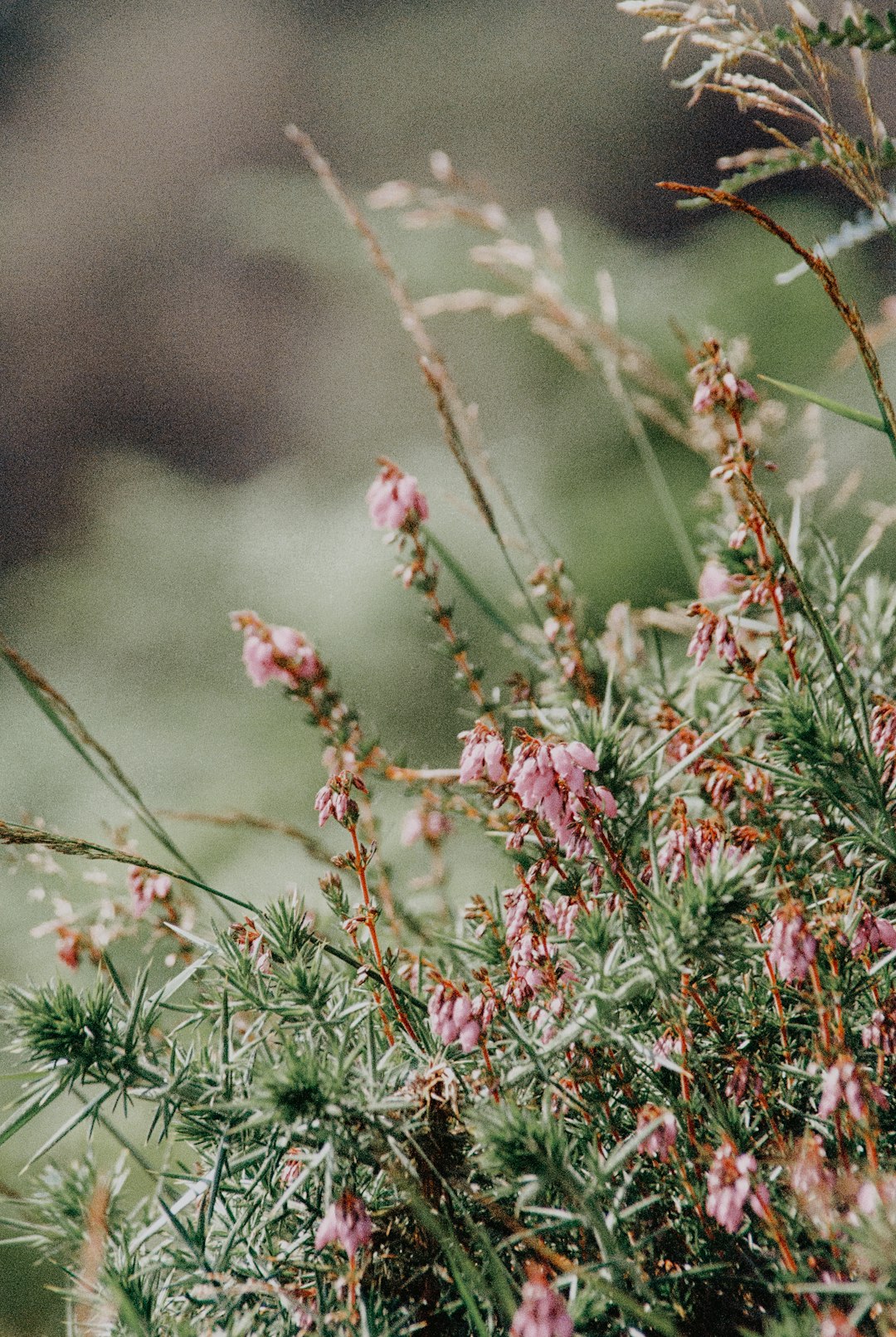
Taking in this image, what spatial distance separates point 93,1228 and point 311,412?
356 centimetres

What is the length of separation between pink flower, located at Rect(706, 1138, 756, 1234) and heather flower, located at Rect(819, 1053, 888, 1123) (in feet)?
0.19

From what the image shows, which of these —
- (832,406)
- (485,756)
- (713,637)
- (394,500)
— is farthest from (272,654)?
(832,406)

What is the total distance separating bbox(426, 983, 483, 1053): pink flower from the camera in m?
0.63

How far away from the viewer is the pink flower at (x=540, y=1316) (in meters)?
0.48

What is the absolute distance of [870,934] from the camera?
63 cm

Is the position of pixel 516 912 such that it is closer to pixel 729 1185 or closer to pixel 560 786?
pixel 560 786

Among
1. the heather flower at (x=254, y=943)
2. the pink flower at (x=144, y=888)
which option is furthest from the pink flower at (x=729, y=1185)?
the pink flower at (x=144, y=888)

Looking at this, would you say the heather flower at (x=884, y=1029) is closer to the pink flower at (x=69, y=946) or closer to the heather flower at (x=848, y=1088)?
the heather flower at (x=848, y=1088)

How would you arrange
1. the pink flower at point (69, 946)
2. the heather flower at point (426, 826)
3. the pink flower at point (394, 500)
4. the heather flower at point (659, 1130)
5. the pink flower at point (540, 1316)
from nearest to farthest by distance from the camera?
1. the pink flower at point (540, 1316)
2. the heather flower at point (659, 1130)
3. the pink flower at point (394, 500)
4. the pink flower at point (69, 946)
5. the heather flower at point (426, 826)

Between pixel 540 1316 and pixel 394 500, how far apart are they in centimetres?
64

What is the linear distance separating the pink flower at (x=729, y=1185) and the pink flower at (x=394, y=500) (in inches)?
22.4

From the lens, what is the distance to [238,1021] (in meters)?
0.89

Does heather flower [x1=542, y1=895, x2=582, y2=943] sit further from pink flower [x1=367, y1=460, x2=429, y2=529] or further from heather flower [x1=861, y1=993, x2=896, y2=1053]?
pink flower [x1=367, y1=460, x2=429, y2=529]

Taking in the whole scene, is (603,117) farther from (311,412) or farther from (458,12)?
(311,412)
